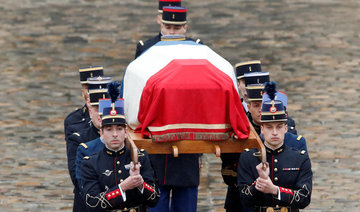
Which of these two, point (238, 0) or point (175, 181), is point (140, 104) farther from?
point (238, 0)

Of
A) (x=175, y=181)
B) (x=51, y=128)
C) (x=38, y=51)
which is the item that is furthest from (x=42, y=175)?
(x=38, y=51)

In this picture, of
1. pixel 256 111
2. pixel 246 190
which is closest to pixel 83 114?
pixel 256 111

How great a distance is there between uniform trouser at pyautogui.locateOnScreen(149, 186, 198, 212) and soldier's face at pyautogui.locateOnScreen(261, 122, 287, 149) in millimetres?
1505

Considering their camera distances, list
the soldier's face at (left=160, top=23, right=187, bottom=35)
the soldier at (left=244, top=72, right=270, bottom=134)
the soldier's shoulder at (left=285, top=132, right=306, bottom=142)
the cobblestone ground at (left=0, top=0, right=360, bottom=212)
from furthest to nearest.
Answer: the cobblestone ground at (left=0, top=0, right=360, bottom=212), the soldier's face at (left=160, top=23, right=187, bottom=35), the soldier at (left=244, top=72, right=270, bottom=134), the soldier's shoulder at (left=285, top=132, right=306, bottom=142)

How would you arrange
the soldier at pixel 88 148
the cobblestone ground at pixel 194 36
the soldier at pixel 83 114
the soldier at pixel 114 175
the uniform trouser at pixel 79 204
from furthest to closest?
the cobblestone ground at pixel 194 36
the soldier at pixel 83 114
the uniform trouser at pixel 79 204
the soldier at pixel 88 148
the soldier at pixel 114 175

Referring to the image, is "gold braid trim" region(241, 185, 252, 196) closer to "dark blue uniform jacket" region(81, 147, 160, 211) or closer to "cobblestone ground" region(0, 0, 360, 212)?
"dark blue uniform jacket" region(81, 147, 160, 211)

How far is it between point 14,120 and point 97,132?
639cm

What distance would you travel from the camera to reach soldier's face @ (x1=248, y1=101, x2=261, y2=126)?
8.16 metres

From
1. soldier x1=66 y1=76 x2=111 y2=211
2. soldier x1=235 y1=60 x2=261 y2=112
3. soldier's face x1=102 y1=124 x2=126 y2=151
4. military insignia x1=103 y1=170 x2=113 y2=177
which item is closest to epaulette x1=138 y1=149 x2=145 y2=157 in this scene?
soldier's face x1=102 y1=124 x2=126 y2=151

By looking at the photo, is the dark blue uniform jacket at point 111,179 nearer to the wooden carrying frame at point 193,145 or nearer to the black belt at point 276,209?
the wooden carrying frame at point 193,145

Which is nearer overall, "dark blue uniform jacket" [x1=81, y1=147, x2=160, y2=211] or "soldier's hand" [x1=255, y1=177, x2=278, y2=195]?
"soldier's hand" [x1=255, y1=177, x2=278, y2=195]

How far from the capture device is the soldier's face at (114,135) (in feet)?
24.1

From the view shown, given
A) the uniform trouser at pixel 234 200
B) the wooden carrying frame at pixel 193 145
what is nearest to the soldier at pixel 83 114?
the wooden carrying frame at pixel 193 145

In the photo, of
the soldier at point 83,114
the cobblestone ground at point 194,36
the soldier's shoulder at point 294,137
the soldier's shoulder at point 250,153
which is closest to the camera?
the soldier's shoulder at point 250,153
